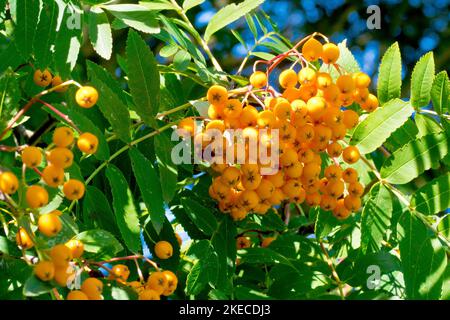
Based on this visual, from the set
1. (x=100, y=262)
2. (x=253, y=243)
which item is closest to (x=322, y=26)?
(x=253, y=243)

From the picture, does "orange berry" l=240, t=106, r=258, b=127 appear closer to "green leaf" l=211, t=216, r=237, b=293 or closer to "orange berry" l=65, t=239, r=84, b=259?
"green leaf" l=211, t=216, r=237, b=293

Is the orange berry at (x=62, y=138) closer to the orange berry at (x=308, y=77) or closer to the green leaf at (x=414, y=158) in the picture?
the orange berry at (x=308, y=77)

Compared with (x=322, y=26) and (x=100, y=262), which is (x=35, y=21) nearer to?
(x=100, y=262)

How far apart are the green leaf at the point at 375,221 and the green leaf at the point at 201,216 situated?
13.5 inches

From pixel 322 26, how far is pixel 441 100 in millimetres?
2351

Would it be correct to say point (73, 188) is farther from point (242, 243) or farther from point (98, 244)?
point (242, 243)

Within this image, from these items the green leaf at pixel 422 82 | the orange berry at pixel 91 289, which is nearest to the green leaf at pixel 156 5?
the green leaf at pixel 422 82

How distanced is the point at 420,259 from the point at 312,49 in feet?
1.73

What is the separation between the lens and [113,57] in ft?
11.3

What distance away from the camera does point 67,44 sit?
157 cm

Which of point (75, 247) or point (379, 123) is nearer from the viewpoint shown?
point (75, 247)

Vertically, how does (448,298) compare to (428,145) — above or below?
below

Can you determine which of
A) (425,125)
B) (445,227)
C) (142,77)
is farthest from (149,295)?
(425,125)

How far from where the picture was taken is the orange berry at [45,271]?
1.15 m
